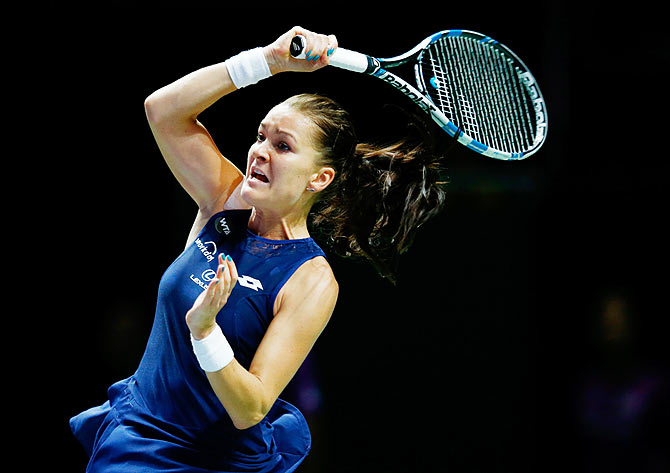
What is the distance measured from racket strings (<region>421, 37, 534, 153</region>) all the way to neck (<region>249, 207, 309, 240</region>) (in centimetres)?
60

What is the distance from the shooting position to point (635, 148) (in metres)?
5.03

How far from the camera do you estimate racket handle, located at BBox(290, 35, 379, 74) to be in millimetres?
2082

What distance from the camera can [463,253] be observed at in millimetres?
4828

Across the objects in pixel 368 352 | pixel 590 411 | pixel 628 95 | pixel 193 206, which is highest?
pixel 628 95

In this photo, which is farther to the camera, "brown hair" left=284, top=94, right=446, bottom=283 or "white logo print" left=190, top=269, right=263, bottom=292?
"brown hair" left=284, top=94, right=446, bottom=283

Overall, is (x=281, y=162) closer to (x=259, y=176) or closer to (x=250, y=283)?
(x=259, y=176)

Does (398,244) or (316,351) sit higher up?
(398,244)

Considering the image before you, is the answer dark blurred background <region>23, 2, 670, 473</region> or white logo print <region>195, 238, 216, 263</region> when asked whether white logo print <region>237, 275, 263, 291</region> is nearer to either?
white logo print <region>195, 238, 216, 263</region>

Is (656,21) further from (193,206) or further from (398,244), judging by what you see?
(398,244)

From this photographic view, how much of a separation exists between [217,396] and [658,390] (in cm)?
341

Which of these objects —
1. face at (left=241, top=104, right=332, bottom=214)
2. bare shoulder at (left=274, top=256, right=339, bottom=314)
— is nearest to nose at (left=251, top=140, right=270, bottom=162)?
face at (left=241, top=104, right=332, bottom=214)

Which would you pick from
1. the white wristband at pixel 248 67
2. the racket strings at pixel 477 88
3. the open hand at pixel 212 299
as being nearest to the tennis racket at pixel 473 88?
the racket strings at pixel 477 88

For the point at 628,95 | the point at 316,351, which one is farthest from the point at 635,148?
the point at 316,351

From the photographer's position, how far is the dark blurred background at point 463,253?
4.44 m
